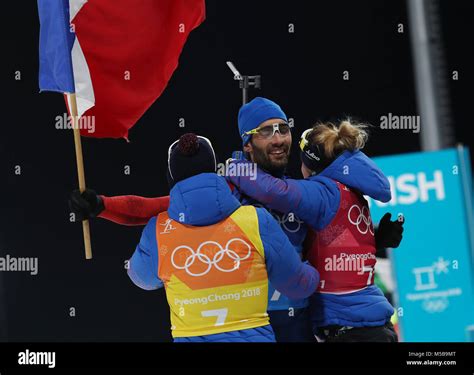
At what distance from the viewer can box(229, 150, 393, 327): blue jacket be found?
4672 mm

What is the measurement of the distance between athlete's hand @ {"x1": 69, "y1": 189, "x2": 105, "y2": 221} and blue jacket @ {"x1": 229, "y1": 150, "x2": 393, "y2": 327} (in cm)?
63

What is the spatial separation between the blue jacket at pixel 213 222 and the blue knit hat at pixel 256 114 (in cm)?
59

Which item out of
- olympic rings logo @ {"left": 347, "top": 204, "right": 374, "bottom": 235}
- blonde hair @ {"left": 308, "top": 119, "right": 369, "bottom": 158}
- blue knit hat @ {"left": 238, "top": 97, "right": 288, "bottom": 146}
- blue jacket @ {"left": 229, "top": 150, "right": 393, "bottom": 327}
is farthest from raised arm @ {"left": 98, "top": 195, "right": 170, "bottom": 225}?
olympic rings logo @ {"left": 347, "top": 204, "right": 374, "bottom": 235}

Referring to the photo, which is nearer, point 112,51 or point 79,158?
point 79,158

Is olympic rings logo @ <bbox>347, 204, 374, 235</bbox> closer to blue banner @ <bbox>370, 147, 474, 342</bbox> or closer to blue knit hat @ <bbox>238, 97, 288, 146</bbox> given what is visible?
blue knit hat @ <bbox>238, 97, 288, 146</bbox>

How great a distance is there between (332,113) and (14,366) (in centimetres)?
335

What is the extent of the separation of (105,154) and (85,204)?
8.82ft

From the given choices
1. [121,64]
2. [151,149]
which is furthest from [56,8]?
[151,149]

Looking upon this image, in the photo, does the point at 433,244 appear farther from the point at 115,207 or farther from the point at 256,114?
the point at 115,207

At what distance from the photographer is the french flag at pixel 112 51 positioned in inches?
207

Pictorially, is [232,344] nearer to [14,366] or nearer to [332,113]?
[14,366]

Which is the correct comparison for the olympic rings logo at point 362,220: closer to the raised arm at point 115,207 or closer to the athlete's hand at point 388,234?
the athlete's hand at point 388,234

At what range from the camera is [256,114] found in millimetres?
4898

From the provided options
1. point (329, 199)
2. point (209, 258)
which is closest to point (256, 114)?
point (329, 199)
